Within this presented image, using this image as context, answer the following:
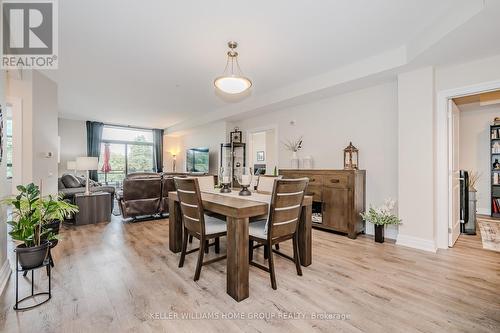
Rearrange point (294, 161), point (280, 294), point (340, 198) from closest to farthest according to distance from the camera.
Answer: point (280, 294) → point (340, 198) → point (294, 161)

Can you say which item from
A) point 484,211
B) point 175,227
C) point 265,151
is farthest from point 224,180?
point 484,211

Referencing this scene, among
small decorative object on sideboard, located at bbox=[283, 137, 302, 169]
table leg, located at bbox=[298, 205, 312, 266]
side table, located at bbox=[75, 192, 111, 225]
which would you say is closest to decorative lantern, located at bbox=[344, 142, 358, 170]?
small decorative object on sideboard, located at bbox=[283, 137, 302, 169]

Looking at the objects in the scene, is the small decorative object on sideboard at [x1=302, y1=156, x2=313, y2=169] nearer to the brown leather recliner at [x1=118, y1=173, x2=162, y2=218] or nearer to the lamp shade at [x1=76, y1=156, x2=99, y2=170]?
the brown leather recliner at [x1=118, y1=173, x2=162, y2=218]

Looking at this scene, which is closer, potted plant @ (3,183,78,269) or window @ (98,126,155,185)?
potted plant @ (3,183,78,269)

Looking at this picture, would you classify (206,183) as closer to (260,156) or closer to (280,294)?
(280,294)

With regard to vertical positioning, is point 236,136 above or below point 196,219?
above

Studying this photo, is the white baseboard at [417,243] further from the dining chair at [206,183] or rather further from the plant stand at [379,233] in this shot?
the dining chair at [206,183]

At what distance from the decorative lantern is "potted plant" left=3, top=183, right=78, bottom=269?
377cm

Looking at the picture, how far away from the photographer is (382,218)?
3283 mm

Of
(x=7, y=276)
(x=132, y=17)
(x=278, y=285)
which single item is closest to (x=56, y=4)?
(x=132, y=17)

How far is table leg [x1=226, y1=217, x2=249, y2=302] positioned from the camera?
6.10 feet

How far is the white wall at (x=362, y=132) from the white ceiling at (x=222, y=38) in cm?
64

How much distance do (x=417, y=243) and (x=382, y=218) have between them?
0.49 meters

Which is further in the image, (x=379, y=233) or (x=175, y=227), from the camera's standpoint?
(x=379, y=233)
